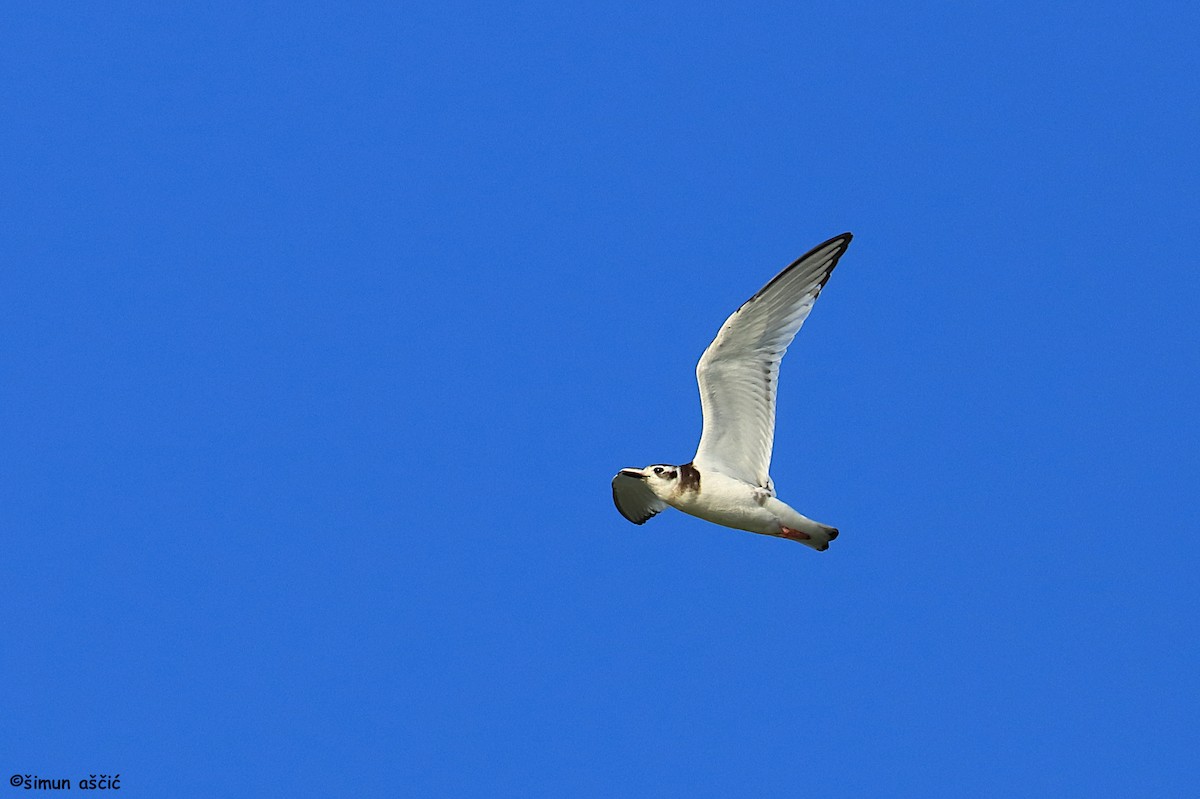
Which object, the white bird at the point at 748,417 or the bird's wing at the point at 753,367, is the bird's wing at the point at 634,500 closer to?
the white bird at the point at 748,417

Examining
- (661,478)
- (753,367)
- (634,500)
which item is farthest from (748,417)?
(634,500)

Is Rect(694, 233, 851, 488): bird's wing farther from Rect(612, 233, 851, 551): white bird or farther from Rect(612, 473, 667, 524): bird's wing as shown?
Rect(612, 473, 667, 524): bird's wing

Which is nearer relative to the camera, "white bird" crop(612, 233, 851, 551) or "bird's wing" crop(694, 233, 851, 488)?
"white bird" crop(612, 233, 851, 551)

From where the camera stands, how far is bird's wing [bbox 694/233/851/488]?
25250mm

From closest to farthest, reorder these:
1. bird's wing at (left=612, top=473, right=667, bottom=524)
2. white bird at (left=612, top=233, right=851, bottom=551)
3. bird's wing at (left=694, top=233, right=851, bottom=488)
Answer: white bird at (left=612, top=233, right=851, bottom=551), bird's wing at (left=694, top=233, right=851, bottom=488), bird's wing at (left=612, top=473, right=667, bottom=524)

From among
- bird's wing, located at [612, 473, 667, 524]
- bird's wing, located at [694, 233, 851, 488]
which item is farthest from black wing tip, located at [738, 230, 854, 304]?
bird's wing, located at [612, 473, 667, 524]

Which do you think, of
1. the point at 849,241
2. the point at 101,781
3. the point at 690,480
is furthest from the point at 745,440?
the point at 101,781

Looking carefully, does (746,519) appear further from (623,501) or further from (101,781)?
(101,781)

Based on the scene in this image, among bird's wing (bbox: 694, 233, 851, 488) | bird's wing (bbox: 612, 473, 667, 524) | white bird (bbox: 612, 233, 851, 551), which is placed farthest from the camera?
bird's wing (bbox: 612, 473, 667, 524)

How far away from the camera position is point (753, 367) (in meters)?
25.4

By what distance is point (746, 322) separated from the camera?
2522 centimetres

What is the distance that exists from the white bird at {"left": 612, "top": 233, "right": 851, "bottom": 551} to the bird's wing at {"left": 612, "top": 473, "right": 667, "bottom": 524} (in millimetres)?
969

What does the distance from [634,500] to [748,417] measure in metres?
2.38

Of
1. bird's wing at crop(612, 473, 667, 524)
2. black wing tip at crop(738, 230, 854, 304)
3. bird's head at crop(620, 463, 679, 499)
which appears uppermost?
black wing tip at crop(738, 230, 854, 304)
